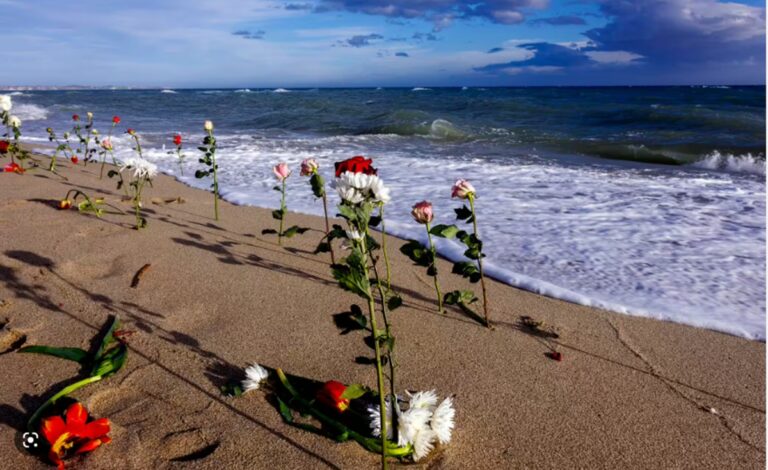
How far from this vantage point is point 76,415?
162cm

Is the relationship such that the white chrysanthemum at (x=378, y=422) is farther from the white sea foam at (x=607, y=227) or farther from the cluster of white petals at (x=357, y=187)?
the white sea foam at (x=607, y=227)

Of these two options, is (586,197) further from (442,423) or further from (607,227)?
(442,423)

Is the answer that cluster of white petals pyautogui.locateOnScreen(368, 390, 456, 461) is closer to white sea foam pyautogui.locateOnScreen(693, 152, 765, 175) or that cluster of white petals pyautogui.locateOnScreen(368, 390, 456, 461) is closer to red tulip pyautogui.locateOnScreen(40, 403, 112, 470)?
red tulip pyautogui.locateOnScreen(40, 403, 112, 470)

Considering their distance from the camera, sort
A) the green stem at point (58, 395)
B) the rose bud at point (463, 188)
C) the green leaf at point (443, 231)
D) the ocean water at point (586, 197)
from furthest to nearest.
→ the ocean water at point (586, 197) → the rose bud at point (463, 188) → the green leaf at point (443, 231) → the green stem at point (58, 395)

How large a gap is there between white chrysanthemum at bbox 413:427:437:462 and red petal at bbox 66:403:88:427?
3.24ft

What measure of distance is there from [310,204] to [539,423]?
153 inches

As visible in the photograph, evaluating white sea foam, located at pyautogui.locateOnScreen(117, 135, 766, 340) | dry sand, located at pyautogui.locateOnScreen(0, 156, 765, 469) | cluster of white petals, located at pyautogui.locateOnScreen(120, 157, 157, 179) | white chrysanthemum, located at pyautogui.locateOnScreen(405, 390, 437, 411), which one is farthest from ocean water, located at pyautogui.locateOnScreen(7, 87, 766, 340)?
cluster of white petals, located at pyautogui.locateOnScreen(120, 157, 157, 179)

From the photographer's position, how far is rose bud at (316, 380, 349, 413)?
5.77ft

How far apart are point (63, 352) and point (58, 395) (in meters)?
0.39

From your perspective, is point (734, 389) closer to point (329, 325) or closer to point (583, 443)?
→ point (583, 443)

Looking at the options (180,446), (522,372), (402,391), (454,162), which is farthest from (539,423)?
(454,162)

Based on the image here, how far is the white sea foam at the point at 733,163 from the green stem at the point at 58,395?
390 inches

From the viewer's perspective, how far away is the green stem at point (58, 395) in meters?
1.66

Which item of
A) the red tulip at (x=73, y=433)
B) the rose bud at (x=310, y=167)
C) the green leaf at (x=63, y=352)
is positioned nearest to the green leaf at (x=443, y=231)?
the rose bud at (x=310, y=167)
